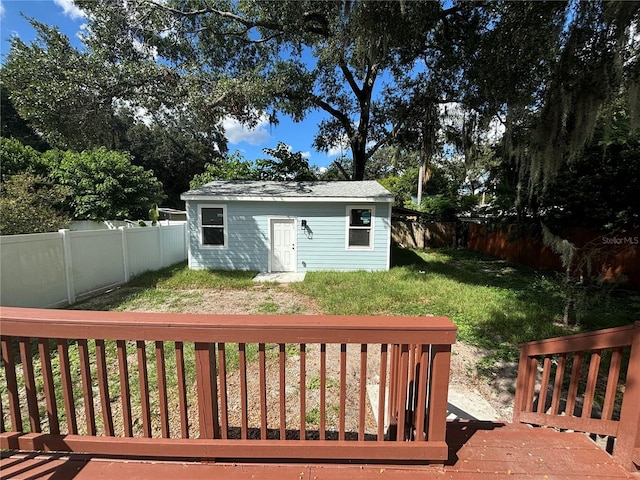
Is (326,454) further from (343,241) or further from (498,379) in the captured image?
(343,241)

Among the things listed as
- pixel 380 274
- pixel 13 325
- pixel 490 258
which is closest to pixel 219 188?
pixel 380 274

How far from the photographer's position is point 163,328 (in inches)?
53.9

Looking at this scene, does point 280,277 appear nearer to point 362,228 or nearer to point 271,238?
point 271,238

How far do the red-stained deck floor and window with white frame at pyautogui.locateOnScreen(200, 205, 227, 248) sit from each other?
7.45 metres

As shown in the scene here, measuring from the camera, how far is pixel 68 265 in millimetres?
5500

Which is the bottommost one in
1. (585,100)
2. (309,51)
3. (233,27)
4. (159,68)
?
(585,100)

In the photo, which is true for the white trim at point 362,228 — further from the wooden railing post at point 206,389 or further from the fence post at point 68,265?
the wooden railing post at point 206,389

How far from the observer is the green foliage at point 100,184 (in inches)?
424

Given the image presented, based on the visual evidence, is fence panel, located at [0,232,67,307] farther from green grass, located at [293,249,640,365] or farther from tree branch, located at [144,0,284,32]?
tree branch, located at [144,0,284,32]

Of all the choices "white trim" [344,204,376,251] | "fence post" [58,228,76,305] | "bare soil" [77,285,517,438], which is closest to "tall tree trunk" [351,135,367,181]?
"white trim" [344,204,376,251]

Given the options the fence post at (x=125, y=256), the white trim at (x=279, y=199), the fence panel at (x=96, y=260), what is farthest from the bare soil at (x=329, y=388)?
the fence post at (x=125, y=256)

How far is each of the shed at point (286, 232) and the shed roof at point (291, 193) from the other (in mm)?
30

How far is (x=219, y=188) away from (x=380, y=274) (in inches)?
223

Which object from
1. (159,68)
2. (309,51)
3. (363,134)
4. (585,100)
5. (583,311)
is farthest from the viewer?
(363,134)
